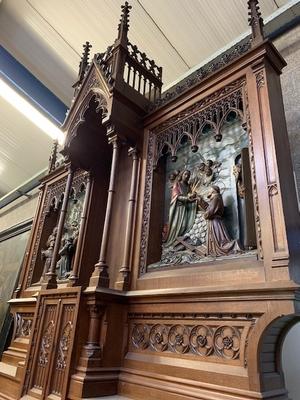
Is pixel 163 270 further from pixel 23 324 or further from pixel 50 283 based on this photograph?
pixel 23 324

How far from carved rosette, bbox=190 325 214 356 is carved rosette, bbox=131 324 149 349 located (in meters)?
0.35

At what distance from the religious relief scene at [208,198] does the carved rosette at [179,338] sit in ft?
1.31

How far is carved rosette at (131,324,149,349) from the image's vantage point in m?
1.96

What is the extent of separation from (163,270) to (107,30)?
3797 millimetres

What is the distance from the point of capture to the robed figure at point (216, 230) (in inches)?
74.4

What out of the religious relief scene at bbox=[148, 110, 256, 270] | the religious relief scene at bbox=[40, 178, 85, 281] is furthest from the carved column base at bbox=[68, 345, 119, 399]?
the religious relief scene at bbox=[40, 178, 85, 281]

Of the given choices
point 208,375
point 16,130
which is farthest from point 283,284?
point 16,130

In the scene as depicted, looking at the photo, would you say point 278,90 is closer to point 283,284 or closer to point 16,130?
point 283,284

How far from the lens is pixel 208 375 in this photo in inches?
61.2

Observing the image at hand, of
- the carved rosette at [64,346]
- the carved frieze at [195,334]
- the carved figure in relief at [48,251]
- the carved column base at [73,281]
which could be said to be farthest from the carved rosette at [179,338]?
the carved figure in relief at [48,251]

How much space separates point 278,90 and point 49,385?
2.37m

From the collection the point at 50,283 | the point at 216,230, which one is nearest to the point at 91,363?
the point at 50,283

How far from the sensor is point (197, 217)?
2240 millimetres

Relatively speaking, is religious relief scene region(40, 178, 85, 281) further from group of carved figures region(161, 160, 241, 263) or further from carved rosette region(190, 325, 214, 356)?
carved rosette region(190, 325, 214, 356)
